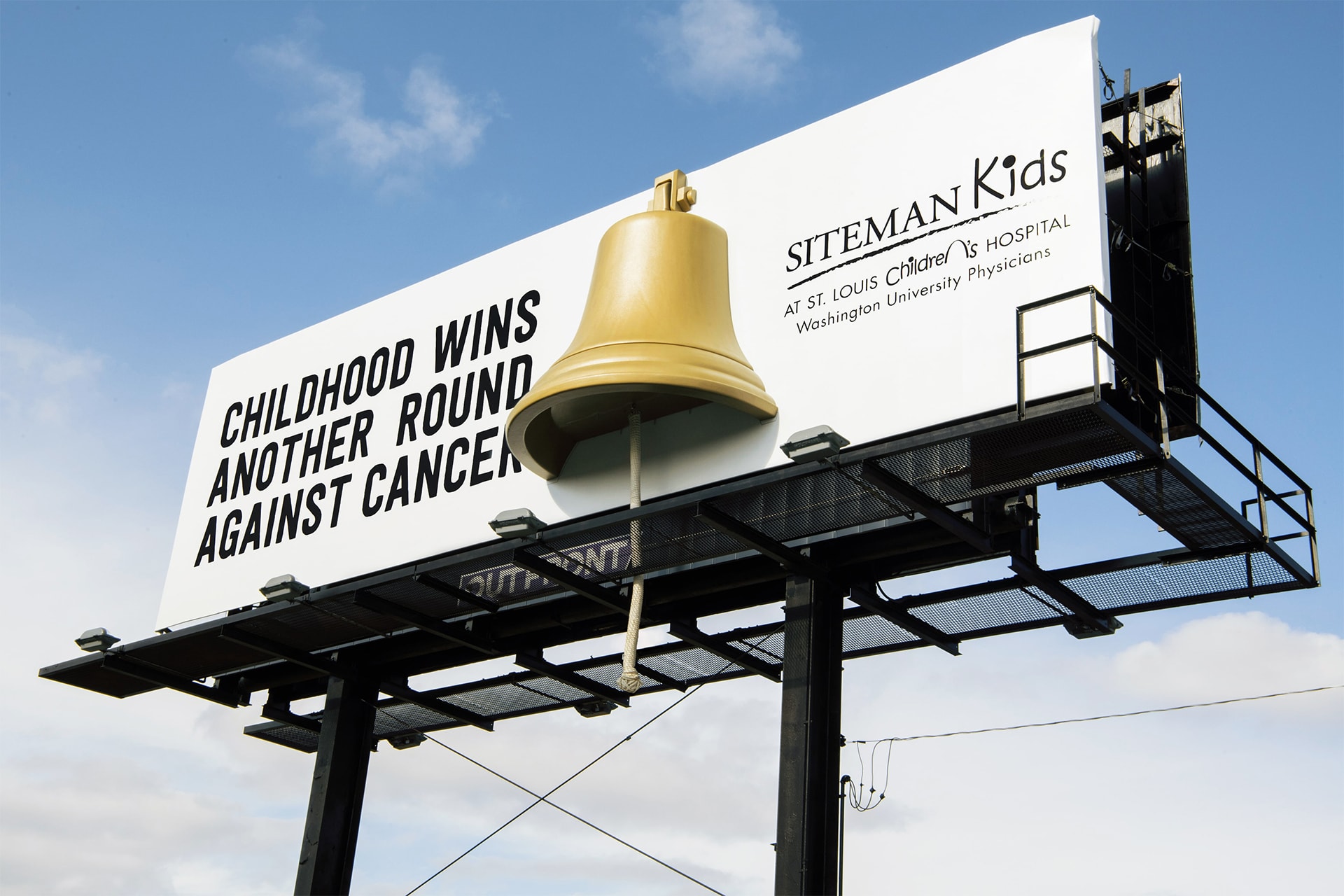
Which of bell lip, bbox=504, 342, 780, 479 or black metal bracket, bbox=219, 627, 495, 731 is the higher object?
bell lip, bbox=504, 342, 780, 479

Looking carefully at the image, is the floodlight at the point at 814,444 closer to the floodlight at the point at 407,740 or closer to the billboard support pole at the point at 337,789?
the billboard support pole at the point at 337,789

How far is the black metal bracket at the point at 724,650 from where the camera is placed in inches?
556

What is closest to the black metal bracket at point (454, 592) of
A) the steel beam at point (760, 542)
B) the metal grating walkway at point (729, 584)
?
the metal grating walkway at point (729, 584)

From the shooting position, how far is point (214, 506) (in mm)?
18391

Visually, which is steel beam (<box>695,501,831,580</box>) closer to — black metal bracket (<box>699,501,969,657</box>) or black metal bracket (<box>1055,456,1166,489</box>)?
black metal bracket (<box>699,501,969,657</box>)

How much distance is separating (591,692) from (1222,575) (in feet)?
22.7

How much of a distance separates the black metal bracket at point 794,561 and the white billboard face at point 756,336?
2.30 ft

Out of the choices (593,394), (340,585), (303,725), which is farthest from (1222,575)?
(303,725)

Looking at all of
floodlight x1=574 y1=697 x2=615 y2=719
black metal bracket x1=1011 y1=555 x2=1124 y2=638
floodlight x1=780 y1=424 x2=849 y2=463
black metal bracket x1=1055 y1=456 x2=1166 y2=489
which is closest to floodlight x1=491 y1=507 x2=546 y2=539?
floodlight x1=780 y1=424 x2=849 y2=463

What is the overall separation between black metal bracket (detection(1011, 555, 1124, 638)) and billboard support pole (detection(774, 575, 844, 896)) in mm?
1588

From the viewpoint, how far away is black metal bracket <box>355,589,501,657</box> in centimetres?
1491

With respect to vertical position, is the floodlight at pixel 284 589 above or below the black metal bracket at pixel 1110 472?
above

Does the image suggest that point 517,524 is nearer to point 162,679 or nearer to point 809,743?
point 809,743

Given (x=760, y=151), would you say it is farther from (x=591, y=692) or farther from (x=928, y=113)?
(x=591, y=692)
